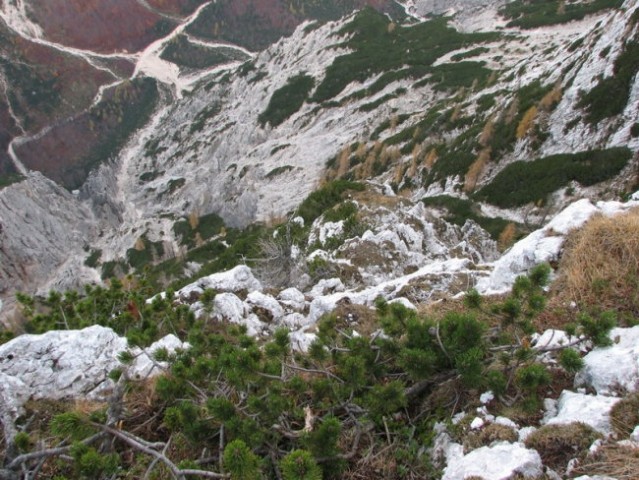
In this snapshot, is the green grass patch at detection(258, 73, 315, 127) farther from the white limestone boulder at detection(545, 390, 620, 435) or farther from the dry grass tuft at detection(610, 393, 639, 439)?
the dry grass tuft at detection(610, 393, 639, 439)

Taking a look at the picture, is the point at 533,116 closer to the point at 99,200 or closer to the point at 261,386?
the point at 261,386

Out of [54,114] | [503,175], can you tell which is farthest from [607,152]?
[54,114]

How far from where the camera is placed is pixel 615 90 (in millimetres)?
23141

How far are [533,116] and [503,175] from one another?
4.56m

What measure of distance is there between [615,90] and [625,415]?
2611 centimetres

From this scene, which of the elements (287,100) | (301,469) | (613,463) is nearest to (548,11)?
(287,100)

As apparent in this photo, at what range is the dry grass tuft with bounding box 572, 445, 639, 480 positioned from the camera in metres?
2.41

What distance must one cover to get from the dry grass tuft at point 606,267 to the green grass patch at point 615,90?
21951mm

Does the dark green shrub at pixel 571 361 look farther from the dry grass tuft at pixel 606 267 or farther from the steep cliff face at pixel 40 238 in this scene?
the steep cliff face at pixel 40 238

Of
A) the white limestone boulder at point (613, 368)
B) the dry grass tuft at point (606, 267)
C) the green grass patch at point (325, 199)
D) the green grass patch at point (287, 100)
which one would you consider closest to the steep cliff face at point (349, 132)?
the green grass patch at point (287, 100)

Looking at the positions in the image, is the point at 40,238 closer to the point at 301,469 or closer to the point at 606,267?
the point at 301,469

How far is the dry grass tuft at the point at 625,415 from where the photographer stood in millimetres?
2738

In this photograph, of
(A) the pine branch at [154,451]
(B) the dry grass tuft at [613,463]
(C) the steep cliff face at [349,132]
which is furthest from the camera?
(C) the steep cliff face at [349,132]

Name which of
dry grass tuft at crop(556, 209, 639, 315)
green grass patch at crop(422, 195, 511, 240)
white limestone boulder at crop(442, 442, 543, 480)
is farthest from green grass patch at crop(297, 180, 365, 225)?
white limestone boulder at crop(442, 442, 543, 480)
